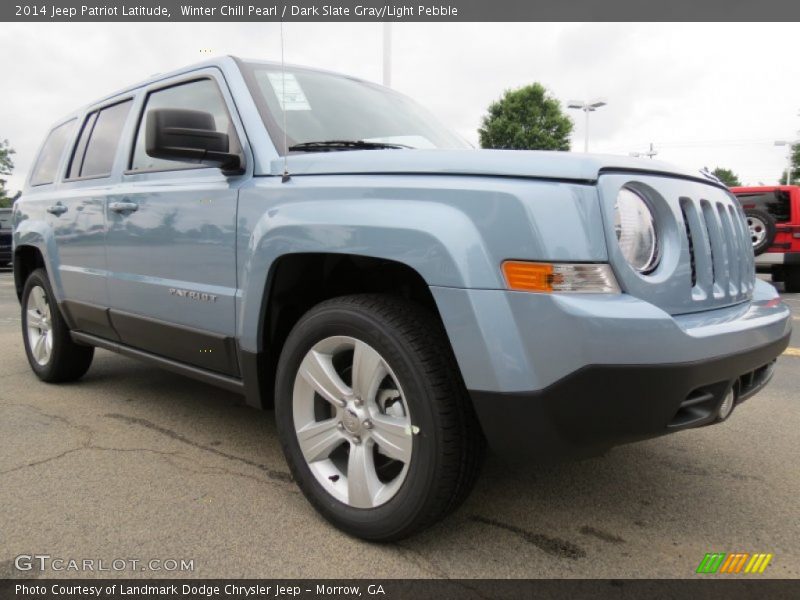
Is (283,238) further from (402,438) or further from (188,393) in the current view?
(188,393)

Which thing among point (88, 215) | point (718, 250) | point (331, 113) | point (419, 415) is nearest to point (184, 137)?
point (331, 113)

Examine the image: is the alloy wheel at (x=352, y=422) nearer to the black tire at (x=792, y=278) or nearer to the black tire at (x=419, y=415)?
the black tire at (x=419, y=415)

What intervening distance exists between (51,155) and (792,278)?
35.6 ft

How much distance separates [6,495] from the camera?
98.4 inches

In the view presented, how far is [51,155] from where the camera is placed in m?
4.51

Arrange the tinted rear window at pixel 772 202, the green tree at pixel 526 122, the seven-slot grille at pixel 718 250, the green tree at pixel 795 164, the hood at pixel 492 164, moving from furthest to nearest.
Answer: the green tree at pixel 795 164, the green tree at pixel 526 122, the tinted rear window at pixel 772 202, the seven-slot grille at pixel 718 250, the hood at pixel 492 164

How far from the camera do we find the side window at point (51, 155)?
14.2ft

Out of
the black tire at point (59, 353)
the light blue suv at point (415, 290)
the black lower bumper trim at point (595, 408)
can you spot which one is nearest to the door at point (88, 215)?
the black tire at point (59, 353)

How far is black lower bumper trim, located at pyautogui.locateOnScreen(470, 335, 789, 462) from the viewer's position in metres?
1.71

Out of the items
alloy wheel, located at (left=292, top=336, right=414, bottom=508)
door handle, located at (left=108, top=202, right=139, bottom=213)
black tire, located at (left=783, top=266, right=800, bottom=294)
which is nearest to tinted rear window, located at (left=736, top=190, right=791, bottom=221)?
black tire, located at (left=783, top=266, right=800, bottom=294)

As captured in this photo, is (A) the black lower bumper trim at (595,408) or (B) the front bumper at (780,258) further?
(B) the front bumper at (780,258)

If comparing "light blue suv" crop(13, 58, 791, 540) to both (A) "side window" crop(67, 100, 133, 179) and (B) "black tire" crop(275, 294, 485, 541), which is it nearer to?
(B) "black tire" crop(275, 294, 485, 541)

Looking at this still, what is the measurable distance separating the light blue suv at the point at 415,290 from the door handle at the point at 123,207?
0.03 metres

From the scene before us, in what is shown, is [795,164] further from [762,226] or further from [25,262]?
[25,262]
